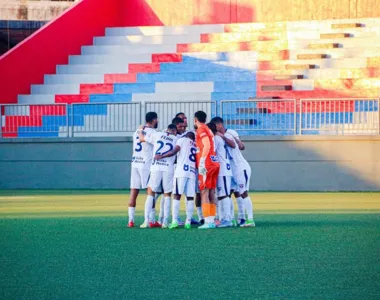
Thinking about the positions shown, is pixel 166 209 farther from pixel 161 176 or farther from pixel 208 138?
pixel 208 138

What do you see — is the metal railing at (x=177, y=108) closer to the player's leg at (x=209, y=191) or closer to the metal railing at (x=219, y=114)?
the metal railing at (x=219, y=114)

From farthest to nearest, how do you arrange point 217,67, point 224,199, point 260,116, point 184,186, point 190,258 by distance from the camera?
point 217,67 < point 260,116 < point 224,199 < point 184,186 < point 190,258

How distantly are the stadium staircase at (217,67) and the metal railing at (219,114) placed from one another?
0.07 m

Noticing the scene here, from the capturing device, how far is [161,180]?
1380 cm

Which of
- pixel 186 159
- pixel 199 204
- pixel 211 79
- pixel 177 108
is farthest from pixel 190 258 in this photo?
pixel 211 79

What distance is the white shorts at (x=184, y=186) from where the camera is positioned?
13375mm

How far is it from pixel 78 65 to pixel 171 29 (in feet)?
11.1

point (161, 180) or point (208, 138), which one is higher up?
point (208, 138)

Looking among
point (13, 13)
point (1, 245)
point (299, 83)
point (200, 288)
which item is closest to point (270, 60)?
point (299, 83)

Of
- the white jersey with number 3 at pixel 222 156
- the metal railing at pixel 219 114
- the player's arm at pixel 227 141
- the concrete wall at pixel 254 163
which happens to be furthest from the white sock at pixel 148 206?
the concrete wall at pixel 254 163

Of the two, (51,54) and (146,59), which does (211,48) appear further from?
(51,54)

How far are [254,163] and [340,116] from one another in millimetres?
2489

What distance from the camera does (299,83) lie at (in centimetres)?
2636

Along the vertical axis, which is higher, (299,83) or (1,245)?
(299,83)
